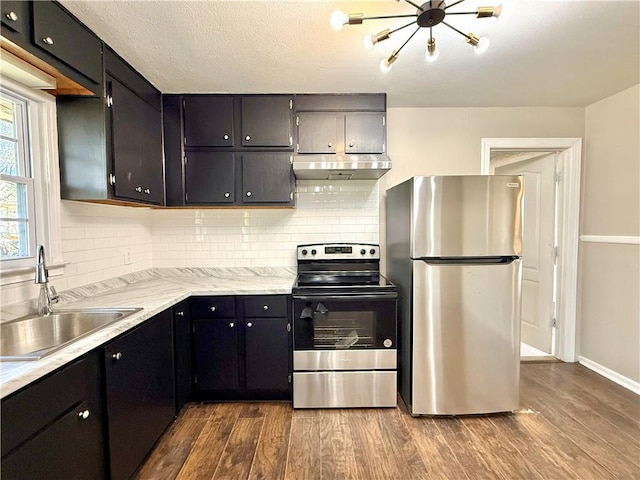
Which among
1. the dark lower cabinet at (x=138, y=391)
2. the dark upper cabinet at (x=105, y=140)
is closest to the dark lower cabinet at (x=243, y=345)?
the dark lower cabinet at (x=138, y=391)

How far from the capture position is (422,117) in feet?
9.43

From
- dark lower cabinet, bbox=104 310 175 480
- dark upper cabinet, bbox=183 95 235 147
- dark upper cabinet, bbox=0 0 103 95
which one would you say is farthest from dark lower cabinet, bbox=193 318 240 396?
dark upper cabinet, bbox=0 0 103 95

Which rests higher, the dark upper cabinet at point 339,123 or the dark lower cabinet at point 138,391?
the dark upper cabinet at point 339,123

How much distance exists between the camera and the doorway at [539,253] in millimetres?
3086

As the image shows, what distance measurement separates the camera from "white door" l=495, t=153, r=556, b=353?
3.10 meters

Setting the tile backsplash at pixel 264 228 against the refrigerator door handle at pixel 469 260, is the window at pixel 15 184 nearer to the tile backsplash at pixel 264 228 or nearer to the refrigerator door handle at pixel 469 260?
the tile backsplash at pixel 264 228

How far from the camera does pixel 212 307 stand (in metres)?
2.29

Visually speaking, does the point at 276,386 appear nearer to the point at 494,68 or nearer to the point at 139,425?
the point at 139,425

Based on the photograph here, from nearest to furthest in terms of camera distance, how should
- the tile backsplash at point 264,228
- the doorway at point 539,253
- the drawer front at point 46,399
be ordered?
the drawer front at point 46,399 → the tile backsplash at point 264,228 → the doorway at point 539,253

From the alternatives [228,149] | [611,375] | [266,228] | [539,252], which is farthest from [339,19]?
[611,375]

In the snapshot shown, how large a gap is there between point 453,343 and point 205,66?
252 cm

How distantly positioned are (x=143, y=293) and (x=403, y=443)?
1974mm

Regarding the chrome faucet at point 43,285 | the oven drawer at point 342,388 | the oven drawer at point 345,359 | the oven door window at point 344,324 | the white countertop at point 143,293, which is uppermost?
the chrome faucet at point 43,285

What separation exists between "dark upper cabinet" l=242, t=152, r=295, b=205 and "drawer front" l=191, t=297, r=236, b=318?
A: 83cm
